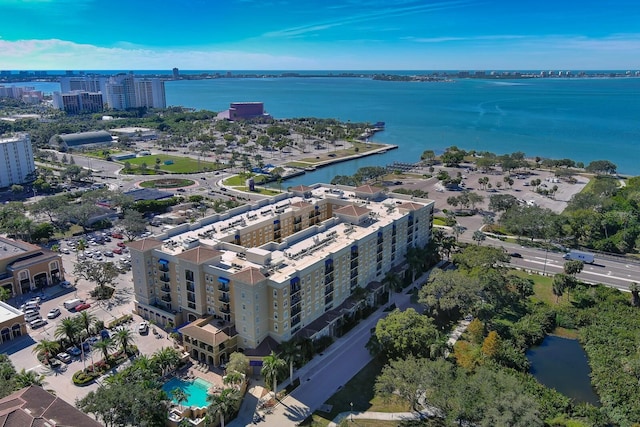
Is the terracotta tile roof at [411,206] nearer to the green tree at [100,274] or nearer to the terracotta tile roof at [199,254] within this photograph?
the terracotta tile roof at [199,254]

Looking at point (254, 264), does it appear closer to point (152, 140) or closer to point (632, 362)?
point (632, 362)

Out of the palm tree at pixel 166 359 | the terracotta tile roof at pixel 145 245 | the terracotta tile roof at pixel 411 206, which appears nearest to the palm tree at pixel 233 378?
the palm tree at pixel 166 359

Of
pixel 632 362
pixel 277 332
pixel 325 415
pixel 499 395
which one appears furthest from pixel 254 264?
pixel 632 362

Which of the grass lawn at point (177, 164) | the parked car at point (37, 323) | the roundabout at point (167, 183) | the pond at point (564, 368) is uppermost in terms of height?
the grass lawn at point (177, 164)

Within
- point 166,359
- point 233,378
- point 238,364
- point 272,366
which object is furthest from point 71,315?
point 272,366

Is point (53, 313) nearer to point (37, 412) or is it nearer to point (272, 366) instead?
point (37, 412)
